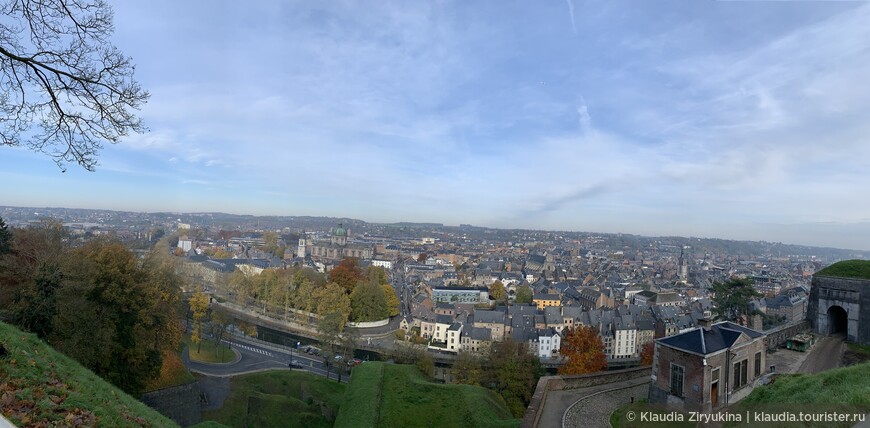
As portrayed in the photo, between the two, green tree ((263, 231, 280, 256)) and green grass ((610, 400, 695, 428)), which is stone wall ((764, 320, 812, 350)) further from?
green tree ((263, 231, 280, 256))

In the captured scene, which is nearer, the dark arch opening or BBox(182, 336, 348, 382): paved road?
the dark arch opening

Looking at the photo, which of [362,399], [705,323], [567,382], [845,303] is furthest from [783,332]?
[362,399]

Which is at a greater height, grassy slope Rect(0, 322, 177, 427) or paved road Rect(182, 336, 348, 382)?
grassy slope Rect(0, 322, 177, 427)

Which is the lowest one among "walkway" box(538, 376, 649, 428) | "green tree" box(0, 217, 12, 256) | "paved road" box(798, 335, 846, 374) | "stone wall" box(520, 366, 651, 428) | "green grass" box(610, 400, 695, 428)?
"walkway" box(538, 376, 649, 428)

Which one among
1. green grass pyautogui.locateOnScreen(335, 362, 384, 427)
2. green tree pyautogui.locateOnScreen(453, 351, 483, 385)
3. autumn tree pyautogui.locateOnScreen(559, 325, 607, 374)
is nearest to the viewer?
green grass pyautogui.locateOnScreen(335, 362, 384, 427)

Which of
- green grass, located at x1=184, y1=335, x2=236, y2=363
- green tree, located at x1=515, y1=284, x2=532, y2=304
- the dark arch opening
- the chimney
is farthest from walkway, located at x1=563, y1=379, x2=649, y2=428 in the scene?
green tree, located at x1=515, y1=284, x2=532, y2=304

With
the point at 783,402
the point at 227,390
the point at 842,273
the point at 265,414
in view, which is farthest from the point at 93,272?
the point at 842,273

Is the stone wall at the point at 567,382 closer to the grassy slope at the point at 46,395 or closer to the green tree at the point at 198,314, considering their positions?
the grassy slope at the point at 46,395
